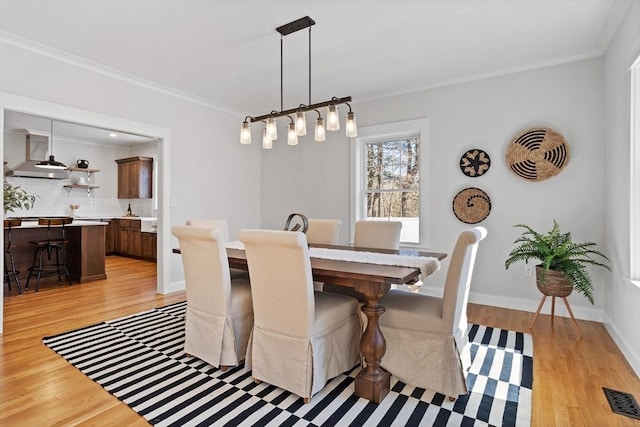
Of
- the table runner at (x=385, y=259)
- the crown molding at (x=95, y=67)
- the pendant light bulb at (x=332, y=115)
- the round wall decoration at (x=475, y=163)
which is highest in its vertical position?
the crown molding at (x=95, y=67)

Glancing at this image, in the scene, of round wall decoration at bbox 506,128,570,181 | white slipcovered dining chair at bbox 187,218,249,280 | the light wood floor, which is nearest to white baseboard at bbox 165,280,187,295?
the light wood floor

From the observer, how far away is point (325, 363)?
2.03m

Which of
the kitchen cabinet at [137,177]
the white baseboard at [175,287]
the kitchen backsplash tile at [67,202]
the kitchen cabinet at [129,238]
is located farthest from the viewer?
the kitchen cabinet at [137,177]

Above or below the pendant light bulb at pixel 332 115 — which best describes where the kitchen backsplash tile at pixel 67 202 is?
below

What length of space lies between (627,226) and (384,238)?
1790mm

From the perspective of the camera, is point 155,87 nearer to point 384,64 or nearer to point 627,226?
point 384,64

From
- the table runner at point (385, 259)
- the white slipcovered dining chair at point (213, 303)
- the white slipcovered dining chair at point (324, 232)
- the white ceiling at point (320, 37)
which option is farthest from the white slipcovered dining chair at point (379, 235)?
the white ceiling at point (320, 37)

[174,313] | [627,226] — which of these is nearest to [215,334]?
[174,313]

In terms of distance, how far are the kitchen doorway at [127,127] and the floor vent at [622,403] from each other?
4246 millimetres

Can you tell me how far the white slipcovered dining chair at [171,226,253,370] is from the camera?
221 centimetres

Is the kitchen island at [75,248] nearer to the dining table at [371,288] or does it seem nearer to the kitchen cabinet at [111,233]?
the kitchen cabinet at [111,233]

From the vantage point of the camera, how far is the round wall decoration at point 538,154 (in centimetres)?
333

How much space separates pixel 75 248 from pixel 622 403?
6069 mm

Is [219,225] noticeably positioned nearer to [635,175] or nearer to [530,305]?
[530,305]
